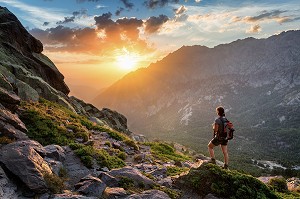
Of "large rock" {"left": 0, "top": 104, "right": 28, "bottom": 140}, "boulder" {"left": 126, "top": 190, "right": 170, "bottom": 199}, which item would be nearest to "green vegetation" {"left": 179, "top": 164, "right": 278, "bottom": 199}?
"boulder" {"left": 126, "top": 190, "right": 170, "bottom": 199}

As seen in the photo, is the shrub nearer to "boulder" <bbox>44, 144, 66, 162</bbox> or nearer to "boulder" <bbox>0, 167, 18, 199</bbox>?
"boulder" <bbox>44, 144, 66, 162</bbox>

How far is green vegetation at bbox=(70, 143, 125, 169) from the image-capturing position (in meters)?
18.2

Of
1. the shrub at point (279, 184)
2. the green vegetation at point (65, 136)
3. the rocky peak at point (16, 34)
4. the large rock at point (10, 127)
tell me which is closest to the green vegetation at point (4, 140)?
the large rock at point (10, 127)

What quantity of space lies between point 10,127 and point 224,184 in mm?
13184

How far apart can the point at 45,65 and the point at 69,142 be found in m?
32.3

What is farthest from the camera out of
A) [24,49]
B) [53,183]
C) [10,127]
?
[24,49]

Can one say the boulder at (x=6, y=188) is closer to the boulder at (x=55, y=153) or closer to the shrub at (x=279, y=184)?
the boulder at (x=55, y=153)

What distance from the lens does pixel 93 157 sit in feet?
62.7

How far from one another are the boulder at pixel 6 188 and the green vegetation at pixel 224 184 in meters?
8.50

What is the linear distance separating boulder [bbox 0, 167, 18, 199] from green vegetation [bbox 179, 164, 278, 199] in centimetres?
850

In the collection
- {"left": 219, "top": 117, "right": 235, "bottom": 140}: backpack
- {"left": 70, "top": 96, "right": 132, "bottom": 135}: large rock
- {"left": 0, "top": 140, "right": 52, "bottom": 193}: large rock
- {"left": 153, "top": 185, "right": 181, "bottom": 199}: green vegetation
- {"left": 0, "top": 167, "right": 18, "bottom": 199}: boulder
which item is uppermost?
{"left": 219, "top": 117, "right": 235, "bottom": 140}: backpack

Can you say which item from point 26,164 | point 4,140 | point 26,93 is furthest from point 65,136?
point 26,93

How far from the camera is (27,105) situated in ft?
87.0

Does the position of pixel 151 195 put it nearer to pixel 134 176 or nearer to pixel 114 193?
pixel 114 193
